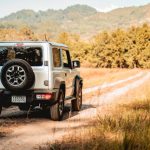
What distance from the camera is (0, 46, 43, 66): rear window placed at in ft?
36.4

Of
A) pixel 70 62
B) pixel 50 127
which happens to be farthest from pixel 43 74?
pixel 70 62

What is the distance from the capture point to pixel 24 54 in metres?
11.3

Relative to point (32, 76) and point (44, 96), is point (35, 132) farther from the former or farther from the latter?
point (32, 76)

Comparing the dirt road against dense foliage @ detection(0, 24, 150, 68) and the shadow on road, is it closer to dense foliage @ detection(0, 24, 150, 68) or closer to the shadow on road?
the shadow on road

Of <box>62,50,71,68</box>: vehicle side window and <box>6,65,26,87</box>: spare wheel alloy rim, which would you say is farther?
<box>62,50,71,68</box>: vehicle side window

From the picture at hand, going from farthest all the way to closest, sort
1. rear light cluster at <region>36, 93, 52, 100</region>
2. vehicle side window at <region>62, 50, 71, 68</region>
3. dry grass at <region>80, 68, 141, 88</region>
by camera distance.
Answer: dry grass at <region>80, 68, 141, 88</region>, vehicle side window at <region>62, 50, 71, 68</region>, rear light cluster at <region>36, 93, 52, 100</region>

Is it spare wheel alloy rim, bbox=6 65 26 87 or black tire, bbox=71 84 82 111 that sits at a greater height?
spare wheel alloy rim, bbox=6 65 26 87

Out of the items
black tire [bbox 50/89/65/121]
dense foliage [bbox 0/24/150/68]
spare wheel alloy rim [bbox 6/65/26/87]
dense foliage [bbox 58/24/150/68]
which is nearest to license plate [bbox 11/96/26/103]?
spare wheel alloy rim [bbox 6/65/26/87]

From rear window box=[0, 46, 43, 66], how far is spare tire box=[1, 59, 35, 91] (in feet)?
2.16

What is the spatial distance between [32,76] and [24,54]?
1.02 metres

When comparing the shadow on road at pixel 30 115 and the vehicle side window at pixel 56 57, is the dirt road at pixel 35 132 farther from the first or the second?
the vehicle side window at pixel 56 57

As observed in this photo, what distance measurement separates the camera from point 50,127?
10.2m

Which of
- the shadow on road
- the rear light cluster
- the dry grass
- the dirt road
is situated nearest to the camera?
the dirt road

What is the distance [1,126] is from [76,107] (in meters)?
4.38
